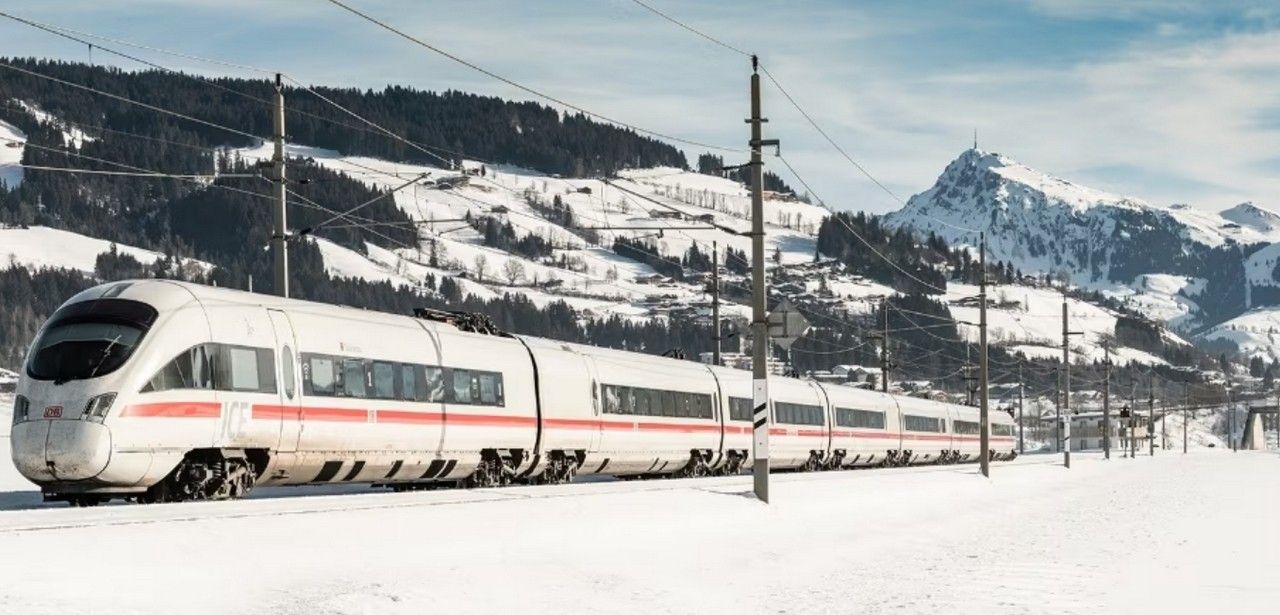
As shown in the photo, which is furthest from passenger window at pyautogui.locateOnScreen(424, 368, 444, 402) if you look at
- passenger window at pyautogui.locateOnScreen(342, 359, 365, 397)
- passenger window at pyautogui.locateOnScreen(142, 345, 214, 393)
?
passenger window at pyautogui.locateOnScreen(142, 345, 214, 393)

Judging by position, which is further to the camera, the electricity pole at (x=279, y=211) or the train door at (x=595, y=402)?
the train door at (x=595, y=402)

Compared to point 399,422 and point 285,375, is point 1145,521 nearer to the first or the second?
point 399,422

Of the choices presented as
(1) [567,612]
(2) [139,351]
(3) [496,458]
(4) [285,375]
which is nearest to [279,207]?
(3) [496,458]

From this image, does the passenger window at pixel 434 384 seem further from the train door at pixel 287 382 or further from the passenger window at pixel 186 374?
the passenger window at pixel 186 374

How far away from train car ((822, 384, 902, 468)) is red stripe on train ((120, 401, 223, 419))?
41457 mm

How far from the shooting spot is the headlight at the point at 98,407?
24891mm

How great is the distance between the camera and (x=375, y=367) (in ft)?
105

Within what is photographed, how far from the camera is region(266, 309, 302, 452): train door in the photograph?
2858 cm

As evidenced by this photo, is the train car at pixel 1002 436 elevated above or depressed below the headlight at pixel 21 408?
below

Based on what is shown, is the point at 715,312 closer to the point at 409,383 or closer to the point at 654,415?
the point at 654,415

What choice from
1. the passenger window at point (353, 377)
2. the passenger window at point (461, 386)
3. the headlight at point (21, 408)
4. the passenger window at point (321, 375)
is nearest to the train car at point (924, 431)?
the passenger window at point (461, 386)

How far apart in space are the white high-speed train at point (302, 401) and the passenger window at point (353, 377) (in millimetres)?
40

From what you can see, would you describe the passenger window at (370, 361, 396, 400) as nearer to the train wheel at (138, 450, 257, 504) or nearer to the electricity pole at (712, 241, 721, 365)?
the train wheel at (138, 450, 257, 504)

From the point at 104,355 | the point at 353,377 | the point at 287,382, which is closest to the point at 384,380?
the point at 353,377
